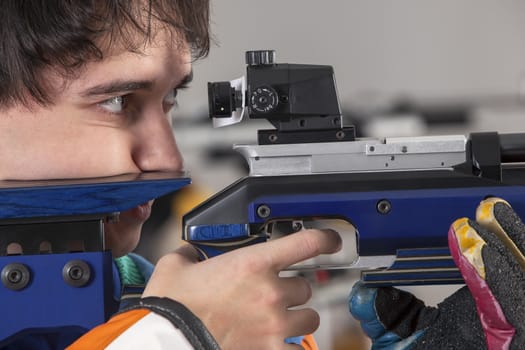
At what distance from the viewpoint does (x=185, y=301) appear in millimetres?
747

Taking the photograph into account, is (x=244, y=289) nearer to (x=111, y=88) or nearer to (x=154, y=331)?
(x=154, y=331)

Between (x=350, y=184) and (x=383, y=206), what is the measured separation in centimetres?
4

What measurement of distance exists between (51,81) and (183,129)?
4.28ft

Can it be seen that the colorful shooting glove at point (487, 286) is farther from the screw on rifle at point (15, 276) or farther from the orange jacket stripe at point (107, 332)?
the screw on rifle at point (15, 276)

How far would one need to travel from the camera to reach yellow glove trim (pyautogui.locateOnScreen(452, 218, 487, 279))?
722 mm

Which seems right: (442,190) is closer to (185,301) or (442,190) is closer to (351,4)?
(185,301)

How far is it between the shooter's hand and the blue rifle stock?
0.20 ft

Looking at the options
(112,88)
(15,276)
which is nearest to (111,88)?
(112,88)

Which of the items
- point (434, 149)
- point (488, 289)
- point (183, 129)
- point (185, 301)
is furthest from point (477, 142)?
point (183, 129)

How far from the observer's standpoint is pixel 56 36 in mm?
940

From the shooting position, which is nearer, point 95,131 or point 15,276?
point 15,276

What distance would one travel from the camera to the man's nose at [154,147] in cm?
94

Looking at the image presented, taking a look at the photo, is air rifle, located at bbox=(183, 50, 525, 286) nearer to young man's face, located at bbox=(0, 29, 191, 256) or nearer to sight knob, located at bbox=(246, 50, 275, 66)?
sight knob, located at bbox=(246, 50, 275, 66)

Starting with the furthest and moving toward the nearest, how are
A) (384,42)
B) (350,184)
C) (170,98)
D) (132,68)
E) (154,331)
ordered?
1. (384,42)
2. (170,98)
3. (132,68)
4. (350,184)
5. (154,331)
